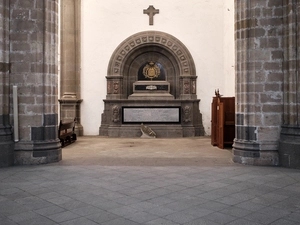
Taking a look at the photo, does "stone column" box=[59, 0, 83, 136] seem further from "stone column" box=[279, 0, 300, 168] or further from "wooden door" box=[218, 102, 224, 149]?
"stone column" box=[279, 0, 300, 168]

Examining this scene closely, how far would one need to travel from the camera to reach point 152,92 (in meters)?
13.5

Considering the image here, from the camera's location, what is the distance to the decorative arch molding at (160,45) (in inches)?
527

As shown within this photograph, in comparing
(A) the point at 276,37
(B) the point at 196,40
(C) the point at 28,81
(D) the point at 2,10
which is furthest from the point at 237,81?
(B) the point at 196,40

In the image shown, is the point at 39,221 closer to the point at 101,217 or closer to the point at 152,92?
the point at 101,217

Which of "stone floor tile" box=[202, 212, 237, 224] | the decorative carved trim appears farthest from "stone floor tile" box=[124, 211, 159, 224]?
the decorative carved trim

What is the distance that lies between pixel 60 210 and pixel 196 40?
35.3 feet

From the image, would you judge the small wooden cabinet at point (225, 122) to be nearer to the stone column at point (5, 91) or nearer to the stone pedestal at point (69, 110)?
the stone column at point (5, 91)

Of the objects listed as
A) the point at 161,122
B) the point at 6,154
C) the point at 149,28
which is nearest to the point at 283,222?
the point at 6,154

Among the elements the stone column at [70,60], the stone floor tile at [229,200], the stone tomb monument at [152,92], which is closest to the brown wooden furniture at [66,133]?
the stone column at [70,60]

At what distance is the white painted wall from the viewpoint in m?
13.5

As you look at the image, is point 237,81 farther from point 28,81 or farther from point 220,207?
point 28,81

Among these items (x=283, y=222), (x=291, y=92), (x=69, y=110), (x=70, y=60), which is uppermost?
(x=70, y=60)

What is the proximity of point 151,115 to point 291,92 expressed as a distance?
280 inches

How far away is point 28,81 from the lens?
7.11 metres
